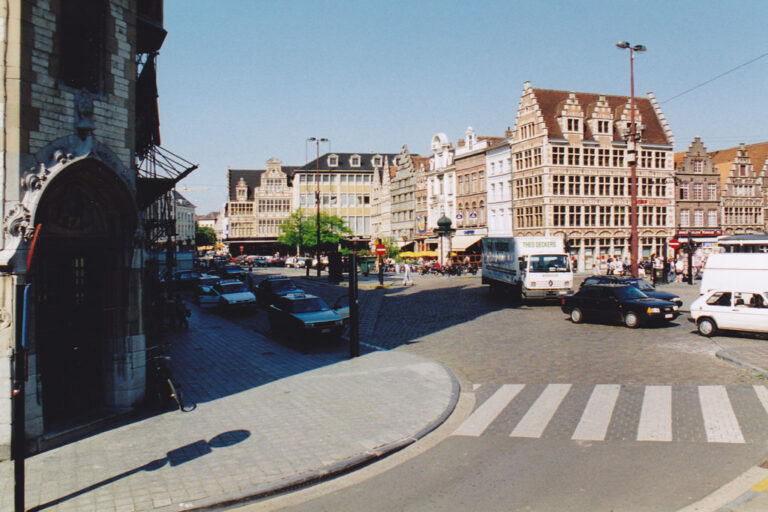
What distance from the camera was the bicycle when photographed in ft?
35.3

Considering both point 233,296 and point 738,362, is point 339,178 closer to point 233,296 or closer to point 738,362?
point 233,296

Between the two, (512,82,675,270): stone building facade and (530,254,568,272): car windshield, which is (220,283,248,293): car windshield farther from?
(512,82,675,270): stone building facade

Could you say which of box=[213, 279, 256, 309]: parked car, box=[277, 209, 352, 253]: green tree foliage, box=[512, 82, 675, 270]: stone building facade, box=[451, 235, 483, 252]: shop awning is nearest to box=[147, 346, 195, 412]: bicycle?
box=[213, 279, 256, 309]: parked car

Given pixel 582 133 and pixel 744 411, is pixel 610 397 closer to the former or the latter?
pixel 744 411

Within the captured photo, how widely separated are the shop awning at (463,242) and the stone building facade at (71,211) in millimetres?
46270

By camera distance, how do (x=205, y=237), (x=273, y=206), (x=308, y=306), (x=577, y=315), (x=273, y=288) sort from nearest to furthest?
(x=308, y=306), (x=577, y=315), (x=273, y=288), (x=273, y=206), (x=205, y=237)

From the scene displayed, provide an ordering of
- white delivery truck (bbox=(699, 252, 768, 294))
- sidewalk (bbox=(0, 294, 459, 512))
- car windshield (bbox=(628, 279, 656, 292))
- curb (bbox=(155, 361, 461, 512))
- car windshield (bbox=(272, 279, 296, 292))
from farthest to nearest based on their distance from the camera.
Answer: car windshield (bbox=(272, 279, 296, 292)) → car windshield (bbox=(628, 279, 656, 292)) → white delivery truck (bbox=(699, 252, 768, 294)) → sidewalk (bbox=(0, 294, 459, 512)) → curb (bbox=(155, 361, 461, 512))

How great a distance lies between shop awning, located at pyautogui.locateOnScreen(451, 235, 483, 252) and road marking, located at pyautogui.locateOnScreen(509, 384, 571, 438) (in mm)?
43890

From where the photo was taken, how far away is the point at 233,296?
90.1 ft

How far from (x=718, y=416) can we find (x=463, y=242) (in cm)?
4776

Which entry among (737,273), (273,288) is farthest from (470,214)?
(737,273)

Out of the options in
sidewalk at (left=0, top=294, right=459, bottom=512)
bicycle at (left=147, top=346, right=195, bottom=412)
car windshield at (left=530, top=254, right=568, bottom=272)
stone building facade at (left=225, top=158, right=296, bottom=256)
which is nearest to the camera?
sidewalk at (left=0, top=294, right=459, bottom=512)

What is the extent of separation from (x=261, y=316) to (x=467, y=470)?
19732 mm

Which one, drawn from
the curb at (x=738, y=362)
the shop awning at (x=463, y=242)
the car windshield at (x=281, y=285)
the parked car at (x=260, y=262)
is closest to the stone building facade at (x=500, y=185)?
the shop awning at (x=463, y=242)
